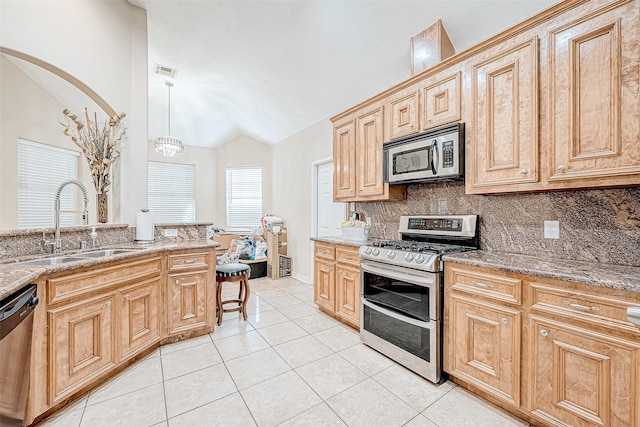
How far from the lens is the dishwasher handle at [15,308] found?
108 centimetres

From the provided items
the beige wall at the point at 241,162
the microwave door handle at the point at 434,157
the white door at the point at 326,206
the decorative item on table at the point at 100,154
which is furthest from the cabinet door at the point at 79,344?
the beige wall at the point at 241,162

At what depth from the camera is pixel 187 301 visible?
8.61 feet

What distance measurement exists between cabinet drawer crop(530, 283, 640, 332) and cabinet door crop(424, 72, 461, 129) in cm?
141

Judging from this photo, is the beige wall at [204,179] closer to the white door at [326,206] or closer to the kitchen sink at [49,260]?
the white door at [326,206]

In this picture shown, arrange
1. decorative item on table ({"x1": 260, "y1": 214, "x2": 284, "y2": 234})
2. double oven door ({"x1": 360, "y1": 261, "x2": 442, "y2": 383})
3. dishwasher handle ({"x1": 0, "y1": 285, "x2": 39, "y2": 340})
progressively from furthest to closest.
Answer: decorative item on table ({"x1": 260, "y1": 214, "x2": 284, "y2": 234})
double oven door ({"x1": 360, "y1": 261, "x2": 442, "y2": 383})
dishwasher handle ({"x1": 0, "y1": 285, "x2": 39, "y2": 340})

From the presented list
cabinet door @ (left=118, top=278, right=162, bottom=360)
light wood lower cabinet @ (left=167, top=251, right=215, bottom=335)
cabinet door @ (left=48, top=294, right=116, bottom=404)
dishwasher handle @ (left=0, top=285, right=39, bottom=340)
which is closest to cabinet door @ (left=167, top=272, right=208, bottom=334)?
light wood lower cabinet @ (left=167, top=251, right=215, bottom=335)

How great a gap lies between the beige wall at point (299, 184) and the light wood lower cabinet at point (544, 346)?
116 inches

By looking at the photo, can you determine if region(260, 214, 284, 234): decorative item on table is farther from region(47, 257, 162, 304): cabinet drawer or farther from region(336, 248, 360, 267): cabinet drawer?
region(47, 257, 162, 304): cabinet drawer

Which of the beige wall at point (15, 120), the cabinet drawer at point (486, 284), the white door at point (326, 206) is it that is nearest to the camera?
the cabinet drawer at point (486, 284)

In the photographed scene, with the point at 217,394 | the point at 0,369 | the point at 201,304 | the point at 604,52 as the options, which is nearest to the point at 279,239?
the point at 201,304

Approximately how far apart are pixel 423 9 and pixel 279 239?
158 inches

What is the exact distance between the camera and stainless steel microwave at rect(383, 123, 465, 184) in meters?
2.19

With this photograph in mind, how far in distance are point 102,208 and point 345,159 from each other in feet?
8.73

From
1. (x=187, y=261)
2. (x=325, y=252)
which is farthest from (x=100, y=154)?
(x=325, y=252)
